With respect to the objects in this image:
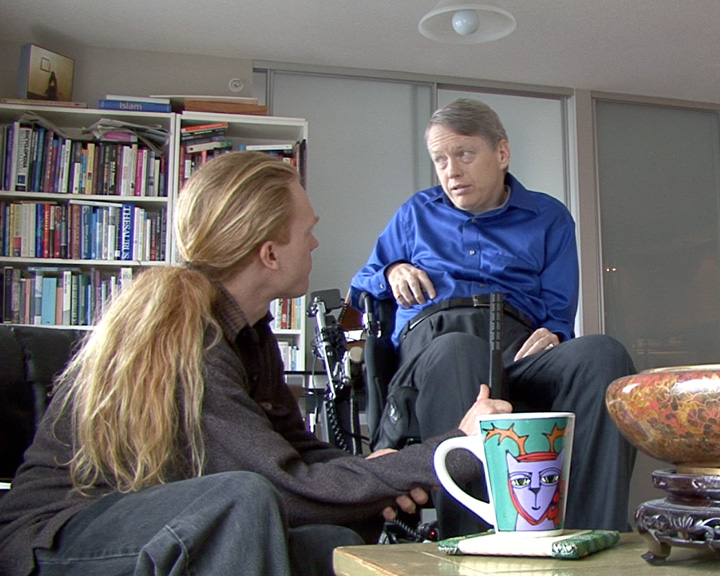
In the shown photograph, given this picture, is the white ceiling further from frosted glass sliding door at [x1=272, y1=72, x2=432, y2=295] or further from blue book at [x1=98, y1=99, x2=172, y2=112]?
blue book at [x1=98, y1=99, x2=172, y2=112]

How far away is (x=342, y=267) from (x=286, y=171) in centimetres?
336

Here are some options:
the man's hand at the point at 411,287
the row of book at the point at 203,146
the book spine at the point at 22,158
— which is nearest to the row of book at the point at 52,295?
the book spine at the point at 22,158

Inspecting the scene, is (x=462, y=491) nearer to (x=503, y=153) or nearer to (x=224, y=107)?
(x=503, y=153)

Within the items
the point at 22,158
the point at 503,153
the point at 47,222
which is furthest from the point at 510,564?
the point at 22,158

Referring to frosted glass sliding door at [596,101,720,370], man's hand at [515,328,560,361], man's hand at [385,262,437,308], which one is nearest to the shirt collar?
man's hand at [385,262,437,308]

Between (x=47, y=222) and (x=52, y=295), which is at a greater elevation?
(x=47, y=222)

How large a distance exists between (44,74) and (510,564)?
4.24m

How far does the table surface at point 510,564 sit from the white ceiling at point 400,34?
12.2ft

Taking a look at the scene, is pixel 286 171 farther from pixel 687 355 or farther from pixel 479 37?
pixel 687 355

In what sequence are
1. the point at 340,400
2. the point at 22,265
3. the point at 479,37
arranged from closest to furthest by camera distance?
the point at 340,400 < the point at 479,37 < the point at 22,265

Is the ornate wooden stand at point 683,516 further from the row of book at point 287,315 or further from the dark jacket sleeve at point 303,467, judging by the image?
the row of book at point 287,315

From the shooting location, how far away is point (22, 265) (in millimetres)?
4098

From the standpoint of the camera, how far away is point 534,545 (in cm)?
68

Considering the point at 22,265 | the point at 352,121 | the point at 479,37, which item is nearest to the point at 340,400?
the point at 479,37
